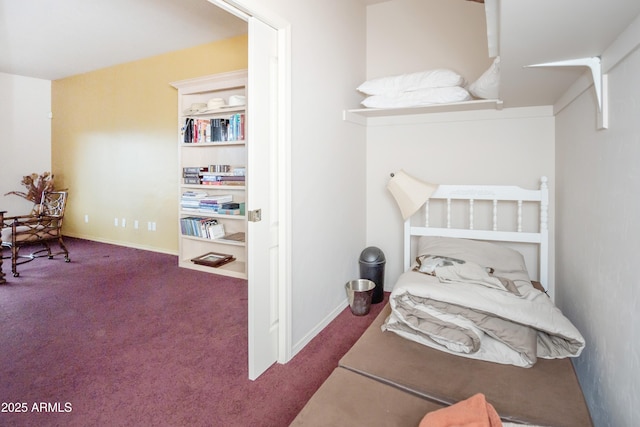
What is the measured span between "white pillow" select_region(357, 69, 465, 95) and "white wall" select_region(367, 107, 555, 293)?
14.4 inches

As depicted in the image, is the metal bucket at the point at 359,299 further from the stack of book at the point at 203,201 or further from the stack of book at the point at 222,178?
the stack of book at the point at 203,201

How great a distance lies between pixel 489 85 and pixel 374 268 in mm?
1578

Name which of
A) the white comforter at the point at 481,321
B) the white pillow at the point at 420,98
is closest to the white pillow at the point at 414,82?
the white pillow at the point at 420,98

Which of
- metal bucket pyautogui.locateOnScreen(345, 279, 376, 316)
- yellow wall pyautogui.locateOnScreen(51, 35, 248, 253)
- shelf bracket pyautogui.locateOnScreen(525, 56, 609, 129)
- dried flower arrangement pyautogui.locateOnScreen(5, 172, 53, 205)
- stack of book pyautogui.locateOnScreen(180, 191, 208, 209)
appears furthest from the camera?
dried flower arrangement pyautogui.locateOnScreen(5, 172, 53, 205)

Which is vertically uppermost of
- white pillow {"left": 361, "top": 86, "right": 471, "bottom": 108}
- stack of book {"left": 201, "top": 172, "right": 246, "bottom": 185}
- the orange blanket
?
white pillow {"left": 361, "top": 86, "right": 471, "bottom": 108}

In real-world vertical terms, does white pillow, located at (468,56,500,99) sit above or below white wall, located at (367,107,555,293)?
above

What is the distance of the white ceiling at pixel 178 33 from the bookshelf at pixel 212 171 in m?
0.59

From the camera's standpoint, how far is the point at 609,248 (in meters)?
1.31

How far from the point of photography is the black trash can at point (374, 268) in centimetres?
295

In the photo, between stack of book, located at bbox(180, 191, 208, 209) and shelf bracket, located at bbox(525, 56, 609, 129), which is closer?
shelf bracket, located at bbox(525, 56, 609, 129)

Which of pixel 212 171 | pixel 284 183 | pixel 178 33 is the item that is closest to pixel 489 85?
pixel 284 183

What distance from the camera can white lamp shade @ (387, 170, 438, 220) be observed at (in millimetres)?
2664

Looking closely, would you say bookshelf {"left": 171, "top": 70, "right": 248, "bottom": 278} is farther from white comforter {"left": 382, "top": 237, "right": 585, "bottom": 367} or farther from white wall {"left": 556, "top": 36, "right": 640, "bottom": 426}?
white wall {"left": 556, "top": 36, "right": 640, "bottom": 426}

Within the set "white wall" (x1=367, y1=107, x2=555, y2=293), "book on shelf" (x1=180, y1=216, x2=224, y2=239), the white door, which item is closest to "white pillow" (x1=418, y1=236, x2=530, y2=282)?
"white wall" (x1=367, y1=107, x2=555, y2=293)
